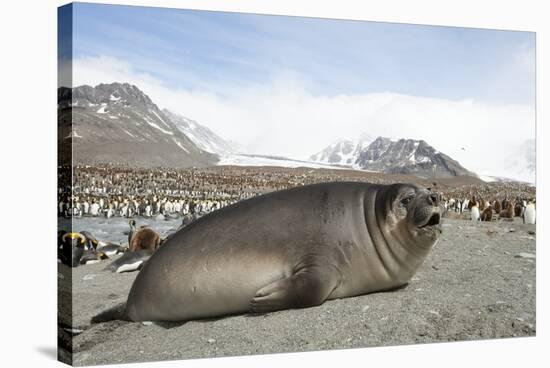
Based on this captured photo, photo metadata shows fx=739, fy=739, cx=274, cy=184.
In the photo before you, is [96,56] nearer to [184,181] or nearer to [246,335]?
[184,181]

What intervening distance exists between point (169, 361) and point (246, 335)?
701 millimetres

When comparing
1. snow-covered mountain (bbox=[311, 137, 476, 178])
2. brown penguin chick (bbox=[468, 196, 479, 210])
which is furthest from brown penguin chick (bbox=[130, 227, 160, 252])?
brown penguin chick (bbox=[468, 196, 479, 210])

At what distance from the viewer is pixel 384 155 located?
308 inches

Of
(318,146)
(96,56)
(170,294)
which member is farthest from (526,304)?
(96,56)

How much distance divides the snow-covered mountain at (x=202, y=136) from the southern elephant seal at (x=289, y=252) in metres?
0.66

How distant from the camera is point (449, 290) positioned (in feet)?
24.7

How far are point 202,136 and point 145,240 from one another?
115 centimetres

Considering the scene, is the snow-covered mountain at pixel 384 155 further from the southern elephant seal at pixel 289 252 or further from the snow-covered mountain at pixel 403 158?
the southern elephant seal at pixel 289 252

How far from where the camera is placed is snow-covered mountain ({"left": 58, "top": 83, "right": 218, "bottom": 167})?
637 centimetres

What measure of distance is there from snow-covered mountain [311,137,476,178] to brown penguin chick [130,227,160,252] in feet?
5.95

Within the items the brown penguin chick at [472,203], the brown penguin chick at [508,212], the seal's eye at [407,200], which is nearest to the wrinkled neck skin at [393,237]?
the seal's eye at [407,200]

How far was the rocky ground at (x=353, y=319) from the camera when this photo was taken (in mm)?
6379

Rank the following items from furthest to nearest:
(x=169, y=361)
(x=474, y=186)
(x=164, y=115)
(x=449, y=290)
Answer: (x=474, y=186)
(x=449, y=290)
(x=164, y=115)
(x=169, y=361)

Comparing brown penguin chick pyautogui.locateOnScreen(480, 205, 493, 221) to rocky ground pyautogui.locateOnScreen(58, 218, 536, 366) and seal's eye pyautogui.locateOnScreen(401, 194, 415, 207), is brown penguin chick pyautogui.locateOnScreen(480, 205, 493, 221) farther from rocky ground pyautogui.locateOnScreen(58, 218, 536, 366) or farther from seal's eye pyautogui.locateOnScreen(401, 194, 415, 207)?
seal's eye pyautogui.locateOnScreen(401, 194, 415, 207)
